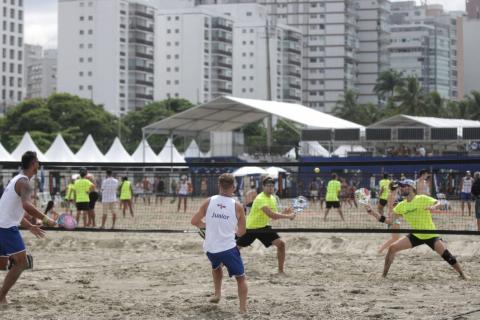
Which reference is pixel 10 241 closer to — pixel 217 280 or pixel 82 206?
pixel 217 280

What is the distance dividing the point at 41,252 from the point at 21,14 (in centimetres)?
15517

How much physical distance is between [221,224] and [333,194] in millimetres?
9600

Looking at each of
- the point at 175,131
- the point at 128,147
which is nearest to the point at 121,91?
the point at 128,147

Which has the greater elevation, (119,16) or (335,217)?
(119,16)

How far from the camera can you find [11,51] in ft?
547

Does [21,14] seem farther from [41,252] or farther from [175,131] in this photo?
[41,252]

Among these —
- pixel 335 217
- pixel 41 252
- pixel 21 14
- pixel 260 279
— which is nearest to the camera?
pixel 260 279

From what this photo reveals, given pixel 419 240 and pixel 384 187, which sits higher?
pixel 384 187

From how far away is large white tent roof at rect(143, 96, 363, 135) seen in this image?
53344 mm

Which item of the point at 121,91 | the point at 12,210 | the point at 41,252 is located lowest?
the point at 41,252

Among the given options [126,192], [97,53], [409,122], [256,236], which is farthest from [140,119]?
[256,236]

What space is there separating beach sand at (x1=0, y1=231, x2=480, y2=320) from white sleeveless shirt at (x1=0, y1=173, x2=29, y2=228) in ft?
3.63

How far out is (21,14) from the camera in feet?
549

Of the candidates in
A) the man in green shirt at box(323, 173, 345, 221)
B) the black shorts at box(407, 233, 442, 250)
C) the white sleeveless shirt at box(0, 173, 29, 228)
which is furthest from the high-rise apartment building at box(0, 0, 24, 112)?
the white sleeveless shirt at box(0, 173, 29, 228)
